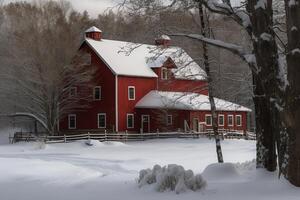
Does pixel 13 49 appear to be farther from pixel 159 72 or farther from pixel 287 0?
pixel 287 0

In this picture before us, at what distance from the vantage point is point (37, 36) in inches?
2042

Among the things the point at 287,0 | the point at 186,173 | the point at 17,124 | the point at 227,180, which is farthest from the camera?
the point at 17,124

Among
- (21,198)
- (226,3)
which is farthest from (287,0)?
(21,198)

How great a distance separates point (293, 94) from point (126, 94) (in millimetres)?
39172

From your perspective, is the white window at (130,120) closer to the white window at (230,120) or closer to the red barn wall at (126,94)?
the red barn wall at (126,94)

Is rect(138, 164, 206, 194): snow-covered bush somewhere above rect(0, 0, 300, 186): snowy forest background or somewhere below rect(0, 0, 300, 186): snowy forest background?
below

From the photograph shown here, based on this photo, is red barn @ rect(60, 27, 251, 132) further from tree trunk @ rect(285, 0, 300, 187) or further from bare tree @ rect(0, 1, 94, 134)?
tree trunk @ rect(285, 0, 300, 187)

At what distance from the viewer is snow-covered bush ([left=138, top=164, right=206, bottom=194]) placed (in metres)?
12.5

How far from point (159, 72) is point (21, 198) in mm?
40509

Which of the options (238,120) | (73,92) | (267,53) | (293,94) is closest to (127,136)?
(73,92)

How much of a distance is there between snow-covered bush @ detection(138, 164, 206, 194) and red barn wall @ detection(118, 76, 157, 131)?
36353 mm

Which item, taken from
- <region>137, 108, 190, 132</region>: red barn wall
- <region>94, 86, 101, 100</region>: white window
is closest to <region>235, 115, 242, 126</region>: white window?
<region>137, 108, 190, 132</region>: red barn wall

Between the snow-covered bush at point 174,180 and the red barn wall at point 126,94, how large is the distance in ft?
119

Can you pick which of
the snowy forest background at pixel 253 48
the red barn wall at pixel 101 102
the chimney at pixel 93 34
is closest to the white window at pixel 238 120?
the red barn wall at pixel 101 102
